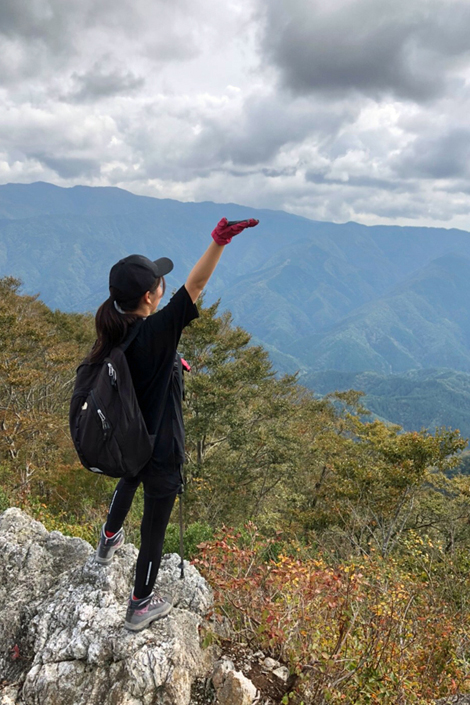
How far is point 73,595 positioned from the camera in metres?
3.13

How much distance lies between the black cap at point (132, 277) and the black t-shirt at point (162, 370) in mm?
172

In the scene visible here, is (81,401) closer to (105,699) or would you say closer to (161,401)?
(161,401)

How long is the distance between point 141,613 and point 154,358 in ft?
6.19

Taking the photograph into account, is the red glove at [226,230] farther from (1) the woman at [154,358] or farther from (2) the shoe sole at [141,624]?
(2) the shoe sole at [141,624]

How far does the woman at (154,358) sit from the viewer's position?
221 cm

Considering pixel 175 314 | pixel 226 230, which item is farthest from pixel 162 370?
pixel 226 230

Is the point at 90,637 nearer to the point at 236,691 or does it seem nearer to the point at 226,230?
the point at 236,691

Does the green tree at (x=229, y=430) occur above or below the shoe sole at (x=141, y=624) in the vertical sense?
Answer: above

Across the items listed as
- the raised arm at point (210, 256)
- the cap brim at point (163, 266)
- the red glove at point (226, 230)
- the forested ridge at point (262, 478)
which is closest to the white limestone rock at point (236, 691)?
the forested ridge at point (262, 478)

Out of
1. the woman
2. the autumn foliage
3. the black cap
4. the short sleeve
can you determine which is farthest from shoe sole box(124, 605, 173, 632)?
the black cap

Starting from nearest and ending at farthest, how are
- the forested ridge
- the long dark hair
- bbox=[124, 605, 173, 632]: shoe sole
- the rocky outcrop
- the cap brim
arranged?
the long dark hair, the cap brim, the rocky outcrop, bbox=[124, 605, 173, 632]: shoe sole, the forested ridge

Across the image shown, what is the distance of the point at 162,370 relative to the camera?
2412 mm

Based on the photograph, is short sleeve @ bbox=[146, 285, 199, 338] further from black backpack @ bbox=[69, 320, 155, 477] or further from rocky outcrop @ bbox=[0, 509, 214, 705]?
rocky outcrop @ bbox=[0, 509, 214, 705]

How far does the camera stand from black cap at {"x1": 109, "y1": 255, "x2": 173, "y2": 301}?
87.7 inches
